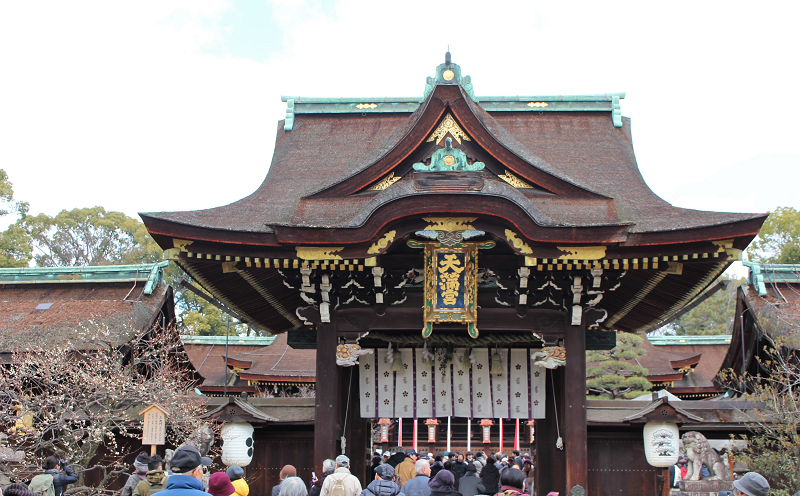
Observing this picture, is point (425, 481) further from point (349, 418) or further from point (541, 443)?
point (541, 443)

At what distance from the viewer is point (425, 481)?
7.26 metres

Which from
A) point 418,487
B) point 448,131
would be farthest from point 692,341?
point 418,487

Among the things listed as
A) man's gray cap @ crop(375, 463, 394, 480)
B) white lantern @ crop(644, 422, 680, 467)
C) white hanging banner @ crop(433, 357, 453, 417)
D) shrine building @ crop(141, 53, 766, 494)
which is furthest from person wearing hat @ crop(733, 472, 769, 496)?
white hanging banner @ crop(433, 357, 453, 417)

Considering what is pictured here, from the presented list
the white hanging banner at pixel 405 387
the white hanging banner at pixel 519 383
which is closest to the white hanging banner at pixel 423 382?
the white hanging banner at pixel 405 387

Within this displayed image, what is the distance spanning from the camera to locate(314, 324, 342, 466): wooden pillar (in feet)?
31.9

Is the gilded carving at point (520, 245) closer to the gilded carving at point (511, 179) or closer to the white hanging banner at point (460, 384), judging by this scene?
the gilded carving at point (511, 179)

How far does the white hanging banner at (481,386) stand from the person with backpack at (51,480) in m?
6.05

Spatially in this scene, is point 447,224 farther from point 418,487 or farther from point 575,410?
point 418,487

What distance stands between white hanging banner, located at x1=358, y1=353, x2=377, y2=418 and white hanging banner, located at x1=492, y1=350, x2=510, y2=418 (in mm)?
1993

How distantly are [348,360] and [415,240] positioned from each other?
6.59ft

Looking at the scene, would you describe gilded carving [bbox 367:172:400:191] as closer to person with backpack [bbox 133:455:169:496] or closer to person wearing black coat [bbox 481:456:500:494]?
person wearing black coat [bbox 481:456:500:494]

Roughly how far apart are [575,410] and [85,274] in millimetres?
11698

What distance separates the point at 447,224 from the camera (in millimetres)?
9133

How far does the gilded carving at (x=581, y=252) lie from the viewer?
8914 mm
